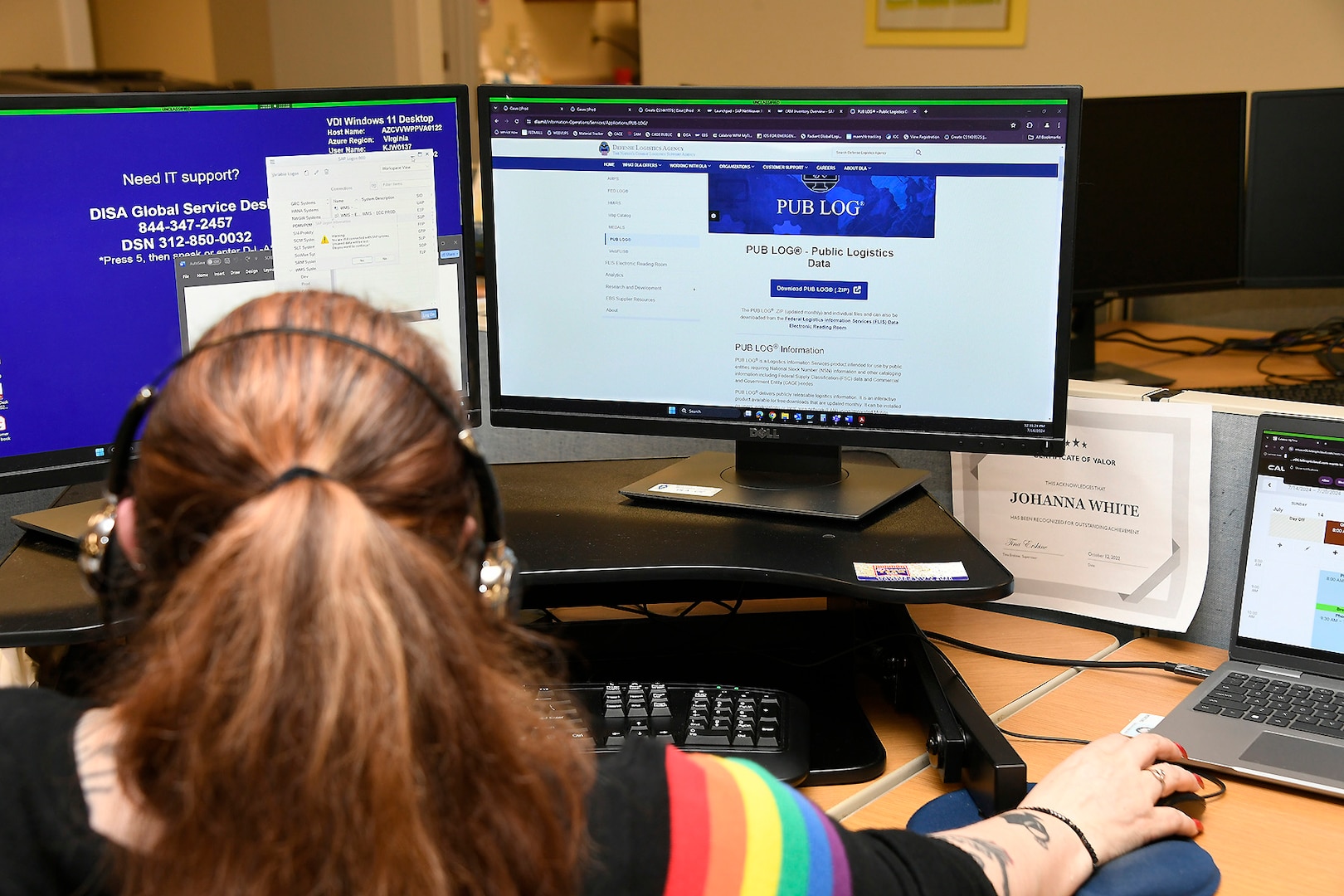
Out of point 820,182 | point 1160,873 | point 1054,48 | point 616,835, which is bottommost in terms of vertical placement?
point 1160,873

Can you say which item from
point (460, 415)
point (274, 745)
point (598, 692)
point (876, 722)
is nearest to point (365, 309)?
point (460, 415)

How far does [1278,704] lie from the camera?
101cm

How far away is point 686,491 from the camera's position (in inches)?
46.3

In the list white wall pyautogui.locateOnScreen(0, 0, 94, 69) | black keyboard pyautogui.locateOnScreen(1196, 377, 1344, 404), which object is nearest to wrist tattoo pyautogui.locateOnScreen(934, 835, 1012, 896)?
black keyboard pyautogui.locateOnScreen(1196, 377, 1344, 404)

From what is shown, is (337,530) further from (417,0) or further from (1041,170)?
(417,0)

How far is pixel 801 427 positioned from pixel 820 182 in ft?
0.74

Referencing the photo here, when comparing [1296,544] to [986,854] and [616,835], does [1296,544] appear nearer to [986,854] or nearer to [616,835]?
[986,854]

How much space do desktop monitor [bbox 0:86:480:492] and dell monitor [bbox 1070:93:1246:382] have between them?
1.24 meters

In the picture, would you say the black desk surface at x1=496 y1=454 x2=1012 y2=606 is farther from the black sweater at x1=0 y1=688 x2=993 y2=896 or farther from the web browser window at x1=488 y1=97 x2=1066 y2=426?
the black sweater at x1=0 y1=688 x2=993 y2=896

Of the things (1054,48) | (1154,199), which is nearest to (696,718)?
(1154,199)

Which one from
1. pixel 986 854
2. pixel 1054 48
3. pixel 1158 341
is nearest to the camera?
pixel 986 854

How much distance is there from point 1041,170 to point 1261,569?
15.8 inches

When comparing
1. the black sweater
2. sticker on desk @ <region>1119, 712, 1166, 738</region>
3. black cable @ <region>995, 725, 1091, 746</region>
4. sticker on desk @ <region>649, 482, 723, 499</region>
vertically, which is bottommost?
black cable @ <region>995, 725, 1091, 746</region>

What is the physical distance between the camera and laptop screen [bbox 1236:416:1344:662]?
1.03 m
